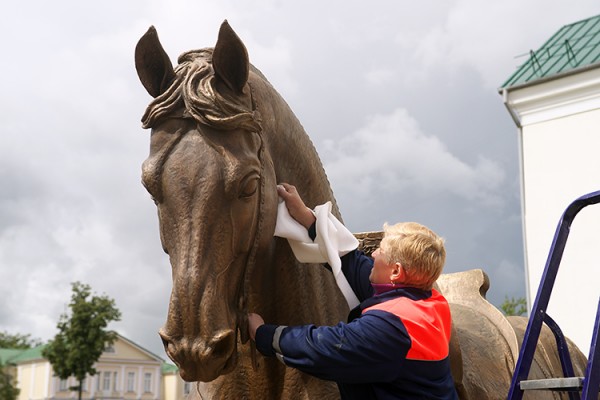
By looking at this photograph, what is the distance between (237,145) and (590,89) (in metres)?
14.7

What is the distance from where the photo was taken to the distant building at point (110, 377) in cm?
5319

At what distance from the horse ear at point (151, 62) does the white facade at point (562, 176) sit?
525 inches

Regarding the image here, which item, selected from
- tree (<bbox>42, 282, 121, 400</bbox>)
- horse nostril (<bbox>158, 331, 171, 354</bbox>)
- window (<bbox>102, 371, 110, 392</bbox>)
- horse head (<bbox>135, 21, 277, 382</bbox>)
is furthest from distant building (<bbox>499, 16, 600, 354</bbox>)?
window (<bbox>102, 371, 110, 392</bbox>)

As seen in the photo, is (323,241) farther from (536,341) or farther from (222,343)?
(536,341)

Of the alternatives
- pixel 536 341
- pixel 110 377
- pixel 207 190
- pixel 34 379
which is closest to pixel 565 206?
pixel 536 341

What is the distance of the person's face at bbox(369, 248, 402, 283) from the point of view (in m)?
2.21

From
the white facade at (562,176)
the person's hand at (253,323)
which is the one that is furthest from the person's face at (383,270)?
the white facade at (562,176)

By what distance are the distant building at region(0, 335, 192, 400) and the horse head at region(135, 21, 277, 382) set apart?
52.9 metres

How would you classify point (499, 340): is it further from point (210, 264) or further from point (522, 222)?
point (522, 222)

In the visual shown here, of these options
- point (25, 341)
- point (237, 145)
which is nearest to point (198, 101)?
point (237, 145)

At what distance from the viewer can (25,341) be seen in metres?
64.6

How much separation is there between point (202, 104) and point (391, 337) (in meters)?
0.88

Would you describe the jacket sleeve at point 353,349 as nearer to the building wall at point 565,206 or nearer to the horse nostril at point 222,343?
the horse nostril at point 222,343

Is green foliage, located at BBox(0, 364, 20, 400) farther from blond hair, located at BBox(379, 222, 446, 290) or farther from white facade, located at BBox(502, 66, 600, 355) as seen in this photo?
blond hair, located at BBox(379, 222, 446, 290)
